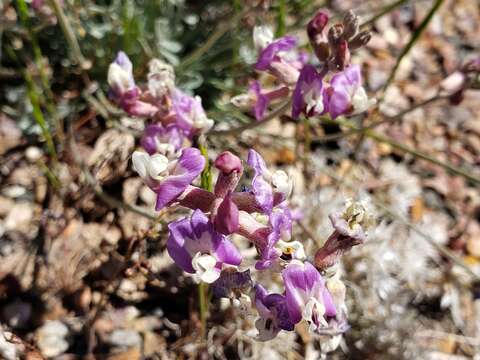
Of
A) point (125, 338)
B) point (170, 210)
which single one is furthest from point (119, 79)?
point (125, 338)

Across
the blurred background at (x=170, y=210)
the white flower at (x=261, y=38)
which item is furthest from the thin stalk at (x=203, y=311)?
the white flower at (x=261, y=38)

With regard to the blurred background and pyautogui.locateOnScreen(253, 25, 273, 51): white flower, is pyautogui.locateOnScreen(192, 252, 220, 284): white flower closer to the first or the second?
the blurred background

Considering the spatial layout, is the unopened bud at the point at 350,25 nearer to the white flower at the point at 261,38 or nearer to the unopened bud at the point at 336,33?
the unopened bud at the point at 336,33

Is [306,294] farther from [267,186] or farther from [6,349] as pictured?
[6,349]

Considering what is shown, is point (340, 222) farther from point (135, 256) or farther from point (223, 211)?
point (135, 256)

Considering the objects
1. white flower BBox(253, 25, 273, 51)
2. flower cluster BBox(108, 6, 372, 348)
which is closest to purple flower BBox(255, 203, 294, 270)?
flower cluster BBox(108, 6, 372, 348)
